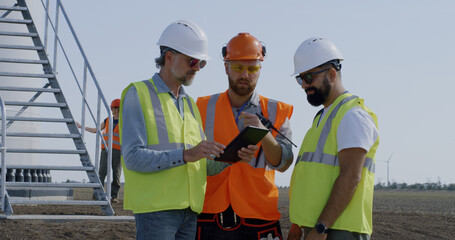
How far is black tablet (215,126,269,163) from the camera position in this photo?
159 inches

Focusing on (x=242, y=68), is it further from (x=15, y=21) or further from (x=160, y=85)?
(x=15, y=21)

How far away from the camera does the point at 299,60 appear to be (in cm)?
441

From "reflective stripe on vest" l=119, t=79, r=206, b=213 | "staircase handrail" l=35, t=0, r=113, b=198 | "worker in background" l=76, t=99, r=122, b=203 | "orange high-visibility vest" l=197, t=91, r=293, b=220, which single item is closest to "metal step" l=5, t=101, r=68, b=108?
"staircase handrail" l=35, t=0, r=113, b=198

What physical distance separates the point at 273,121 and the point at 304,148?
0.45 m

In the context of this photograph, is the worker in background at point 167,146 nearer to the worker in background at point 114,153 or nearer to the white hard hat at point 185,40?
the white hard hat at point 185,40

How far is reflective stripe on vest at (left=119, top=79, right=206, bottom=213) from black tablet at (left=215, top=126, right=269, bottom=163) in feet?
0.68

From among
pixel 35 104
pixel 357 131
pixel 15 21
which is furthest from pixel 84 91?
pixel 357 131

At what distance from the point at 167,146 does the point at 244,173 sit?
0.94 meters

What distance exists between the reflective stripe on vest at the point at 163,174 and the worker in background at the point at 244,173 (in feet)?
1.95

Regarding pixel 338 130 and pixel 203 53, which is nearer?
pixel 338 130

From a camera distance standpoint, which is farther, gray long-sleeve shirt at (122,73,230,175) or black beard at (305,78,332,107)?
black beard at (305,78,332,107)

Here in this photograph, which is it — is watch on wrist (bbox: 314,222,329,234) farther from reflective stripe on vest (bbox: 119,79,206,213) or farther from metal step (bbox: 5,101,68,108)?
metal step (bbox: 5,101,68,108)

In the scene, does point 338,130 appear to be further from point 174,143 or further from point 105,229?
point 105,229

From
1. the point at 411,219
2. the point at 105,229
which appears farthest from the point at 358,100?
the point at 411,219
